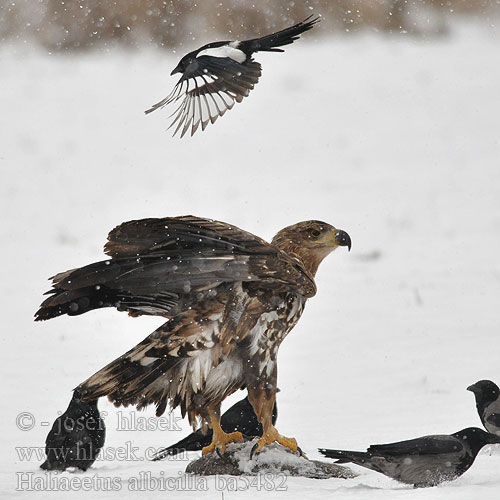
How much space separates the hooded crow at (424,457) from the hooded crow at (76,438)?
1.36 meters

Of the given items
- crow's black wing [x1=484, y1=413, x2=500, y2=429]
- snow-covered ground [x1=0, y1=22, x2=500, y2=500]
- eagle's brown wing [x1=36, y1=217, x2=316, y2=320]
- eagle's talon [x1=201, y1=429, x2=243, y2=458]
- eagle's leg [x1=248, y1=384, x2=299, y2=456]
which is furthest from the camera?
snow-covered ground [x1=0, y1=22, x2=500, y2=500]

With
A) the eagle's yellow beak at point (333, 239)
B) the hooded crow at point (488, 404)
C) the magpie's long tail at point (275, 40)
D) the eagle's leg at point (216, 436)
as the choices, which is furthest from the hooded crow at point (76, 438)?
the magpie's long tail at point (275, 40)

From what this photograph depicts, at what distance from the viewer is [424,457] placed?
179 inches

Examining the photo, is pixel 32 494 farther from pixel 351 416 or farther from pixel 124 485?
pixel 351 416

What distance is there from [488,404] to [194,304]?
6.31ft

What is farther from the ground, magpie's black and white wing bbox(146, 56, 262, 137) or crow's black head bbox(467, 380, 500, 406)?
magpie's black and white wing bbox(146, 56, 262, 137)

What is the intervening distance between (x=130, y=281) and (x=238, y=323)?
0.56 metres

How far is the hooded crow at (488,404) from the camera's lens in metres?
5.57

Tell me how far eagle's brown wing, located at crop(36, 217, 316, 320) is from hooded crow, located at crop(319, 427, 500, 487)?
85 cm

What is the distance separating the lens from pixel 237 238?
4824 millimetres

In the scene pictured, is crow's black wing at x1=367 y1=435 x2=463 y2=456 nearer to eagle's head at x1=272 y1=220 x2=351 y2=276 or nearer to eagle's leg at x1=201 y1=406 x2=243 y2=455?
eagle's leg at x1=201 y1=406 x2=243 y2=455

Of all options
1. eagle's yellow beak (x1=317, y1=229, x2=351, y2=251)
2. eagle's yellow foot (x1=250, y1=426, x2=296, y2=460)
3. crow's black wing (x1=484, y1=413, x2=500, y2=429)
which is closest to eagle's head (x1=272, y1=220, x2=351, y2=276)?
eagle's yellow beak (x1=317, y1=229, x2=351, y2=251)

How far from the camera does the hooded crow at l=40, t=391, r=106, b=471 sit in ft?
16.9

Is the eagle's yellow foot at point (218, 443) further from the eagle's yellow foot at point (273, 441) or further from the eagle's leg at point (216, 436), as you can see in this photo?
the eagle's yellow foot at point (273, 441)
